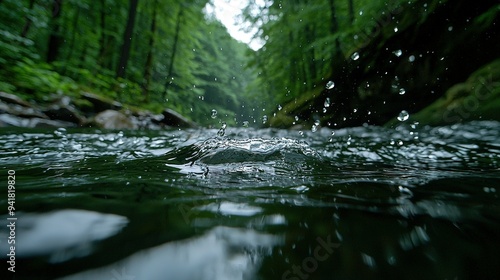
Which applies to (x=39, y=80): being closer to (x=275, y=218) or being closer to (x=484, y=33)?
(x=275, y=218)

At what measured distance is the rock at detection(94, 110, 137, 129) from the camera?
20.1 ft

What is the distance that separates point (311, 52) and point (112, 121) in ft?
36.8

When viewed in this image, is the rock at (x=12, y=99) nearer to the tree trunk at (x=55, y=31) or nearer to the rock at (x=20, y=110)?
the rock at (x=20, y=110)

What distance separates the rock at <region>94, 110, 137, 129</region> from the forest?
715mm

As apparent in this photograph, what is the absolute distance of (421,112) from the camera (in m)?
4.86

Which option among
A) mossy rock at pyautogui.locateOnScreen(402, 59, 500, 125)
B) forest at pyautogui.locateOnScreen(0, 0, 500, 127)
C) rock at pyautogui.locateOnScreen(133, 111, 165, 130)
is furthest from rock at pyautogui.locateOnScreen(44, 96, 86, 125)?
mossy rock at pyautogui.locateOnScreen(402, 59, 500, 125)

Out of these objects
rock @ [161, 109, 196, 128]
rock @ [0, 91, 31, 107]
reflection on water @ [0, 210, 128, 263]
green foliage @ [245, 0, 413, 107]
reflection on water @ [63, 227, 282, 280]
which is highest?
green foliage @ [245, 0, 413, 107]

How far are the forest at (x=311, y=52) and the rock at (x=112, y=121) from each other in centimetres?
71

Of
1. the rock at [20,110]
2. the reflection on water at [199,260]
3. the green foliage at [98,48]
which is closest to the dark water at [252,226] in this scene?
the reflection on water at [199,260]

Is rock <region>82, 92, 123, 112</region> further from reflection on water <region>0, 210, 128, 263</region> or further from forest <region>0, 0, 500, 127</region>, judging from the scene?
reflection on water <region>0, 210, 128, 263</region>

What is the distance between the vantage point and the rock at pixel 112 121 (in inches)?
241

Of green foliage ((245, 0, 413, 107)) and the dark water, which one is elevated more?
green foliage ((245, 0, 413, 107))

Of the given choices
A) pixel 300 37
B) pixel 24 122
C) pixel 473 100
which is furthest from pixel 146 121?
pixel 300 37

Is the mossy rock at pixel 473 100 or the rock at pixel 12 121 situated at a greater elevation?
the mossy rock at pixel 473 100
